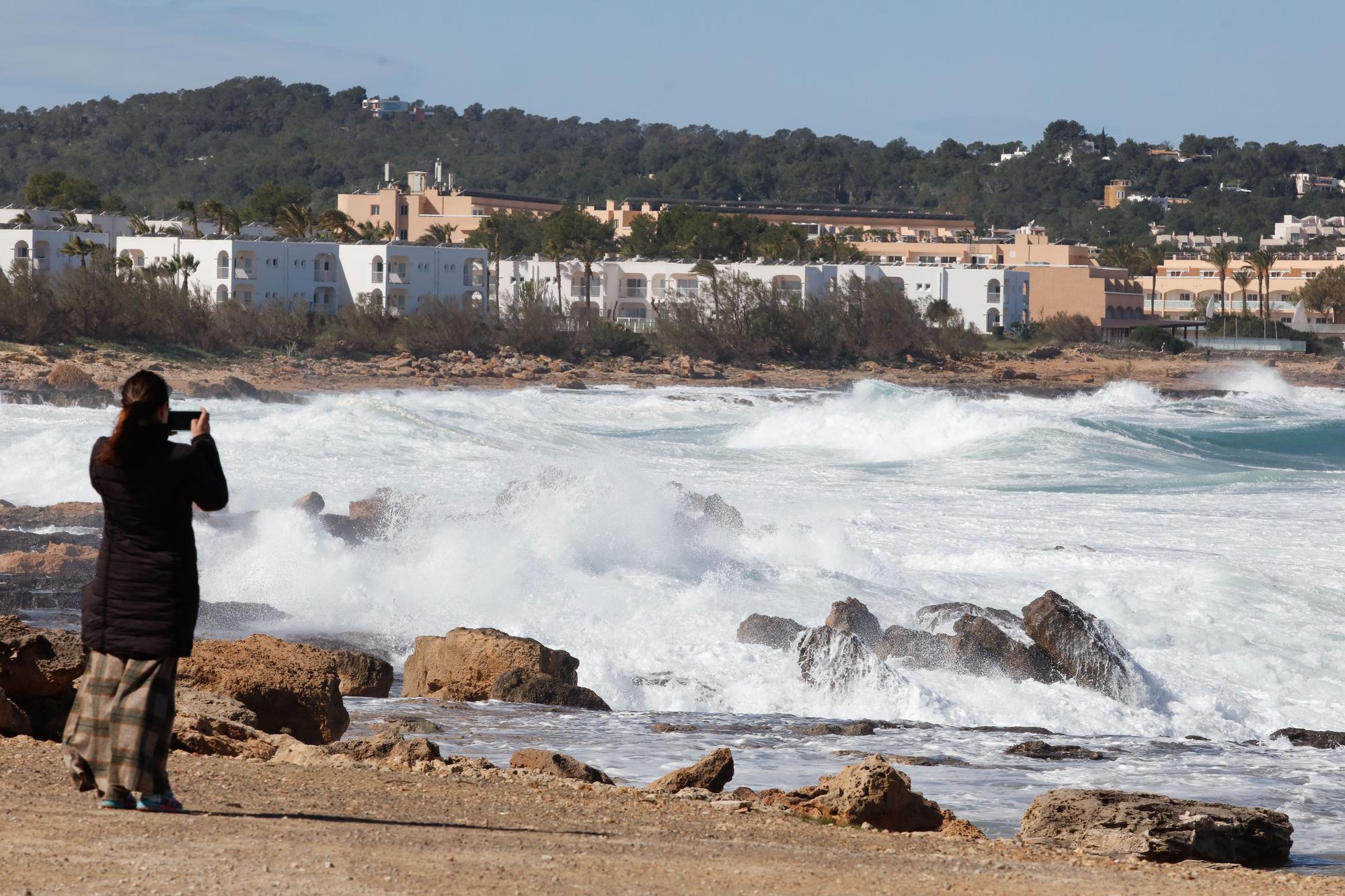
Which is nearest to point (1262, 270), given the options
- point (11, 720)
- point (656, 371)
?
point (656, 371)

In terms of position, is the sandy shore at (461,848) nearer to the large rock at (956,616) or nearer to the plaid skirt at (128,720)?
the plaid skirt at (128,720)

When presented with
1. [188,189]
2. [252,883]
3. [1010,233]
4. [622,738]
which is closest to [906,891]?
[252,883]

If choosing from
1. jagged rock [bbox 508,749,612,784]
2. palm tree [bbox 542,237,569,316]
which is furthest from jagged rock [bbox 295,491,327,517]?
palm tree [bbox 542,237,569,316]

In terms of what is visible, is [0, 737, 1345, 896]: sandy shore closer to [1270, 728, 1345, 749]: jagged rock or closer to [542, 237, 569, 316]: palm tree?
[1270, 728, 1345, 749]: jagged rock

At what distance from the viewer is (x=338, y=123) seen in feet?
639

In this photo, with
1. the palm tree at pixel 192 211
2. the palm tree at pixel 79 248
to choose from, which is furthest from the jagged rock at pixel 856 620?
the palm tree at pixel 192 211

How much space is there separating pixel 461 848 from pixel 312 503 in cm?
1648

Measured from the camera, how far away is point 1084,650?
1426 cm

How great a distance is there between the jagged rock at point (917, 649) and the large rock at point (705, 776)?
583 centimetres

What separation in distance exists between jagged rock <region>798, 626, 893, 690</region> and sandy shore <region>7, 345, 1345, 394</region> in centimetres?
3319

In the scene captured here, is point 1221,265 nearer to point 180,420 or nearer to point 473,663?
point 473,663

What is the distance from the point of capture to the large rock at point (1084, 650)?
45.8 ft

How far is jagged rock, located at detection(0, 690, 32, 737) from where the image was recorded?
7.52 m

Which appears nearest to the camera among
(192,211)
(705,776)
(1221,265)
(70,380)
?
(705,776)
